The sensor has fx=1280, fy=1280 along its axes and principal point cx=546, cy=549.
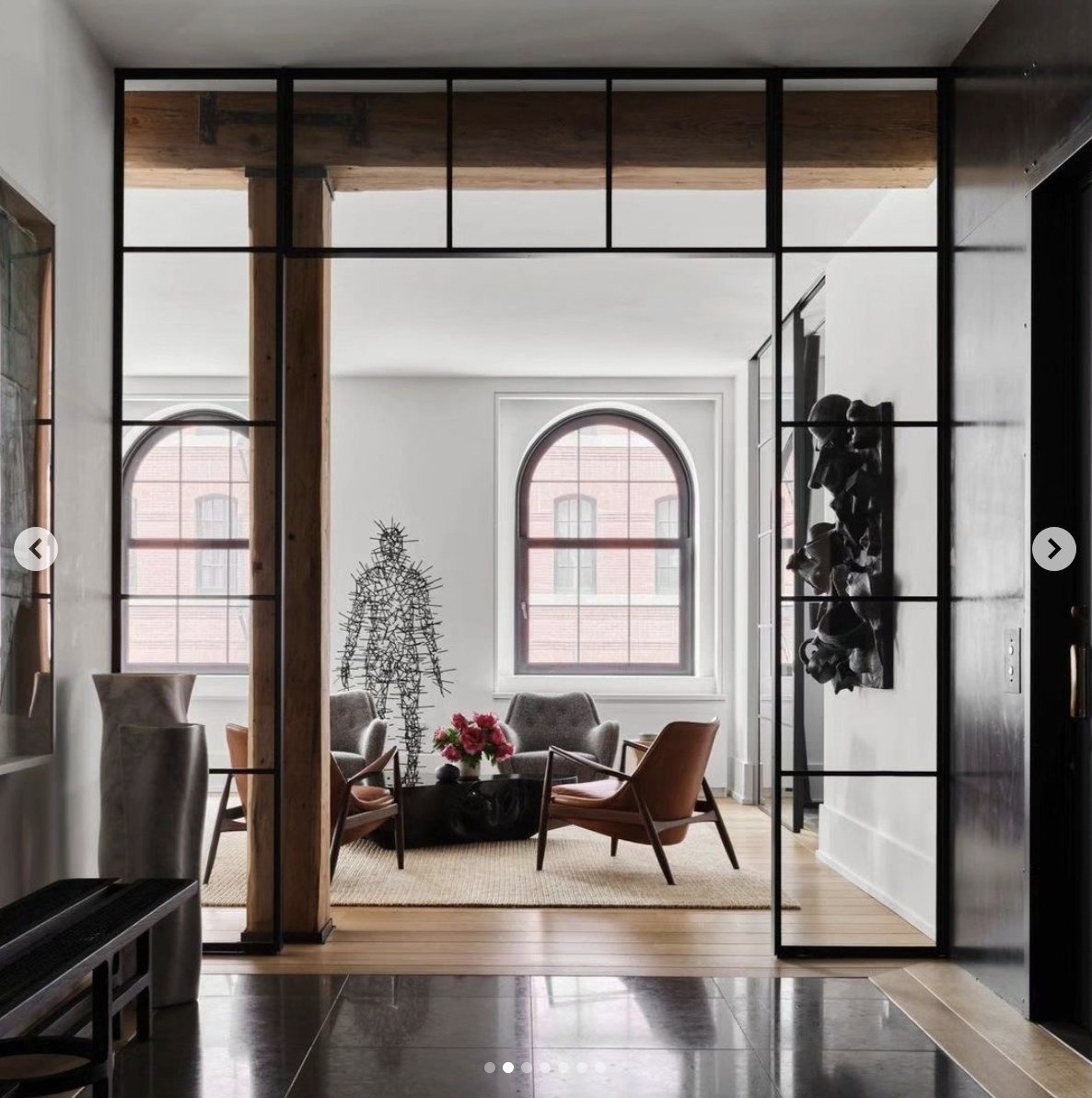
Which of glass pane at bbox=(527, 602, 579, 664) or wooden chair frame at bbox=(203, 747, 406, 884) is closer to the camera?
wooden chair frame at bbox=(203, 747, 406, 884)

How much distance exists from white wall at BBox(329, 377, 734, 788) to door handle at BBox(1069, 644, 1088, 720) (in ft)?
18.9

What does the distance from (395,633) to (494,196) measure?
502 centimetres

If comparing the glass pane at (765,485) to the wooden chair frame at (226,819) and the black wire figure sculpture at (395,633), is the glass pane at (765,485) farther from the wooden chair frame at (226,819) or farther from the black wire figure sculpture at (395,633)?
the wooden chair frame at (226,819)

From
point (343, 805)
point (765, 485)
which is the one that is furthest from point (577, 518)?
point (343, 805)

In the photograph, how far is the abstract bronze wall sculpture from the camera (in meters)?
4.59

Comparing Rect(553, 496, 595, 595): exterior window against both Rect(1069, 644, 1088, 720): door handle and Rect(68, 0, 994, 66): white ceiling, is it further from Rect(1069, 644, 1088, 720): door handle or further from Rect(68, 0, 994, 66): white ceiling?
Rect(1069, 644, 1088, 720): door handle

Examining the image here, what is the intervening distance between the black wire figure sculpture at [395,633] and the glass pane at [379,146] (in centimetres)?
482

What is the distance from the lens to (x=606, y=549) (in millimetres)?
9750

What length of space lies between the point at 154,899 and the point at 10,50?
239cm

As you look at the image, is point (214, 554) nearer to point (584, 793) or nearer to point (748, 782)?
point (584, 793)

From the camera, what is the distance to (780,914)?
180 inches

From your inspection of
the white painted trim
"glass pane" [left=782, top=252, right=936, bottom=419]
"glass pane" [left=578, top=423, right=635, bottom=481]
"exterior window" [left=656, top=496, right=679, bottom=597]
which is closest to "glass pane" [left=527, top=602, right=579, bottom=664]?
"exterior window" [left=656, top=496, right=679, bottom=597]

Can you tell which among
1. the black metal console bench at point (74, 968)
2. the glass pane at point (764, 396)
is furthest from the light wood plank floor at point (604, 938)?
the glass pane at point (764, 396)

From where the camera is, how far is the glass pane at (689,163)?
14.9 feet
